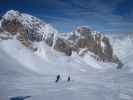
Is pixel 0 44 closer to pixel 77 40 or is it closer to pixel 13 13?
pixel 13 13

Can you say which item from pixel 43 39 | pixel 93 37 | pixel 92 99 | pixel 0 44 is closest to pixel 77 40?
pixel 93 37

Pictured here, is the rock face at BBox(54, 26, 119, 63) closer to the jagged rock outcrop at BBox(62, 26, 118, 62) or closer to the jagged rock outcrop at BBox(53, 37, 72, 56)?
the jagged rock outcrop at BBox(62, 26, 118, 62)

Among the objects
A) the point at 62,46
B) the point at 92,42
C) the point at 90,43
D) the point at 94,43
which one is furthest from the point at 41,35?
the point at 94,43

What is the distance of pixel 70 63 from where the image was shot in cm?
10538

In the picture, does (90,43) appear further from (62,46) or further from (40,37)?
(40,37)

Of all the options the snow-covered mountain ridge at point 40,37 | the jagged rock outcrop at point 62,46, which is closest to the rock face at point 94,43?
the snow-covered mountain ridge at point 40,37

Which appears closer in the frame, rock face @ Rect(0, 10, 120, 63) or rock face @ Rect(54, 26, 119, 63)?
rock face @ Rect(0, 10, 120, 63)

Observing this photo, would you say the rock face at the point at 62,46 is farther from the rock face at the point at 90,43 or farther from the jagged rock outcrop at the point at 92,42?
the jagged rock outcrop at the point at 92,42

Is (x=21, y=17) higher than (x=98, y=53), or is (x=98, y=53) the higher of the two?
(x=21, y=17)

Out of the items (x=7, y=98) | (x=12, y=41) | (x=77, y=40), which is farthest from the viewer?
(x=77, y=40)

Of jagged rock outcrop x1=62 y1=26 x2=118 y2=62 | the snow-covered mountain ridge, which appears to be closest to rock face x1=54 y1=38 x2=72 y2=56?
the snow-covered mountain ridge

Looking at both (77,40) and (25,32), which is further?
(77,40)

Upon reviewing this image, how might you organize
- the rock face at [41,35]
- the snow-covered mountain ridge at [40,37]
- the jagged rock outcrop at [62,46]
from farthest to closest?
the jagged rock outcrop at [62,46]
the rock face at [41,35]
the snow-covered mountain ridge at [40,37]

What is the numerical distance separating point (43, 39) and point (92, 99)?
8946 cm
